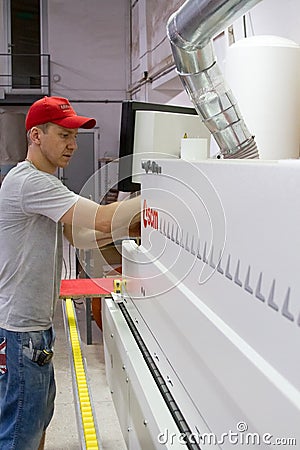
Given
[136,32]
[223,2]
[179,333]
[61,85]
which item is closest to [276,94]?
[223,2]

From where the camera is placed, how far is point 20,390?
1661 millimetres

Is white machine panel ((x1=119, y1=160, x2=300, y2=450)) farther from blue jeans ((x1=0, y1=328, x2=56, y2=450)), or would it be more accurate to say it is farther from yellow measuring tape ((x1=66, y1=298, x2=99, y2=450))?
blue jeans ((x1=0, y1=328, x2=56, y2=450))

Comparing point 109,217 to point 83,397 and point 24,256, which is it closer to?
point 24,256

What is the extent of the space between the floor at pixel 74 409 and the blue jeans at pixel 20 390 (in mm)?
272

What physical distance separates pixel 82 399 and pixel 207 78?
914 millimetres

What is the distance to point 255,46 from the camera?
1.34 m

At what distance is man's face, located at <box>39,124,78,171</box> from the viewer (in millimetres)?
1687

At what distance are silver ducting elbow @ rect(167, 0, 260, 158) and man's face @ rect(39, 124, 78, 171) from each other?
535mm

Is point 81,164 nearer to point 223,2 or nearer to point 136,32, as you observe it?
point 136,32

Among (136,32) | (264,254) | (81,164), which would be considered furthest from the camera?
(81,164)

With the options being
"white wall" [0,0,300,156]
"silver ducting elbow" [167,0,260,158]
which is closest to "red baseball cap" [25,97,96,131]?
"silver ducting elbow" [167,0,260,158]

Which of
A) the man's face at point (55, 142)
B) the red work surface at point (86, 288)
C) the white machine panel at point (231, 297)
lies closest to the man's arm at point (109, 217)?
the man's face at point (55, 142)

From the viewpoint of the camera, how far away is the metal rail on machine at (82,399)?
1.32m

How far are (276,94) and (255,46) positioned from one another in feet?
0.42
